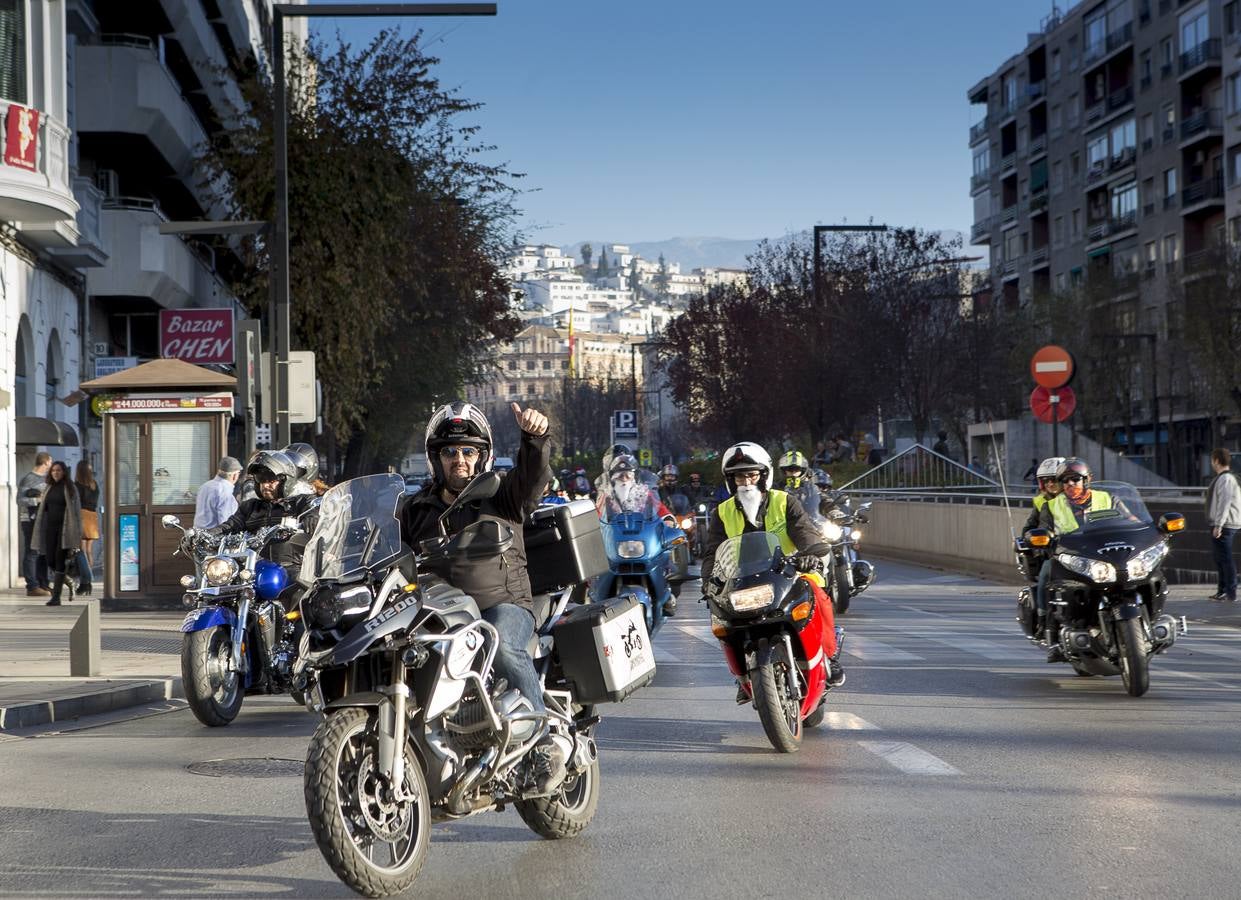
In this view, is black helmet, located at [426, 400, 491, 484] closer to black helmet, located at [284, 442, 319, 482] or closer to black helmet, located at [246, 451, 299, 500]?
black helmet, located at [246, 451, 299, 500]

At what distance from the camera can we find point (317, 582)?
19.9 ft

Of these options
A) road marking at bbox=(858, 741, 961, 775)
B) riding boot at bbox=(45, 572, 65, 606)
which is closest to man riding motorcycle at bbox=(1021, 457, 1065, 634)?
road marking at bbox=(858, 741, 961, 775)

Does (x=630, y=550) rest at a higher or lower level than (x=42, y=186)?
lower

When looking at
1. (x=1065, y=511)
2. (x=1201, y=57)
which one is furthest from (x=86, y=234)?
(x=1201, y=57)

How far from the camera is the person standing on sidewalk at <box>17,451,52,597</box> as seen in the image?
23.3 metres

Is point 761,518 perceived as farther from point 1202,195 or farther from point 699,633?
point 1202,195

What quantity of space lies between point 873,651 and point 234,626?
237 inches

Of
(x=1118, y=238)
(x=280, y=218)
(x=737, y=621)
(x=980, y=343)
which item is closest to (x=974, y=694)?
(x=737, y=621)

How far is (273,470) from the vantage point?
1223 cm

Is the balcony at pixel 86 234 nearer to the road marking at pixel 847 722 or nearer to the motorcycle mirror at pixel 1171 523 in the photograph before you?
the road marking at pixel 847 722

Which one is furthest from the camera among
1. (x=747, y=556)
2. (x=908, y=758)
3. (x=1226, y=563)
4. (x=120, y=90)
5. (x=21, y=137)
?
(x=120, y=90)

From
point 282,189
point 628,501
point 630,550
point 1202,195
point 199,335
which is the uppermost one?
point 1202,195

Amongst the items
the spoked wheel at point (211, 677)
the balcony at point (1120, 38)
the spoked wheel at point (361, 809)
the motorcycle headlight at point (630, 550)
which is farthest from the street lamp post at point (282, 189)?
the balcony at point (1120, 38)

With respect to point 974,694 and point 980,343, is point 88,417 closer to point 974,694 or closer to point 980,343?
point 974,694
